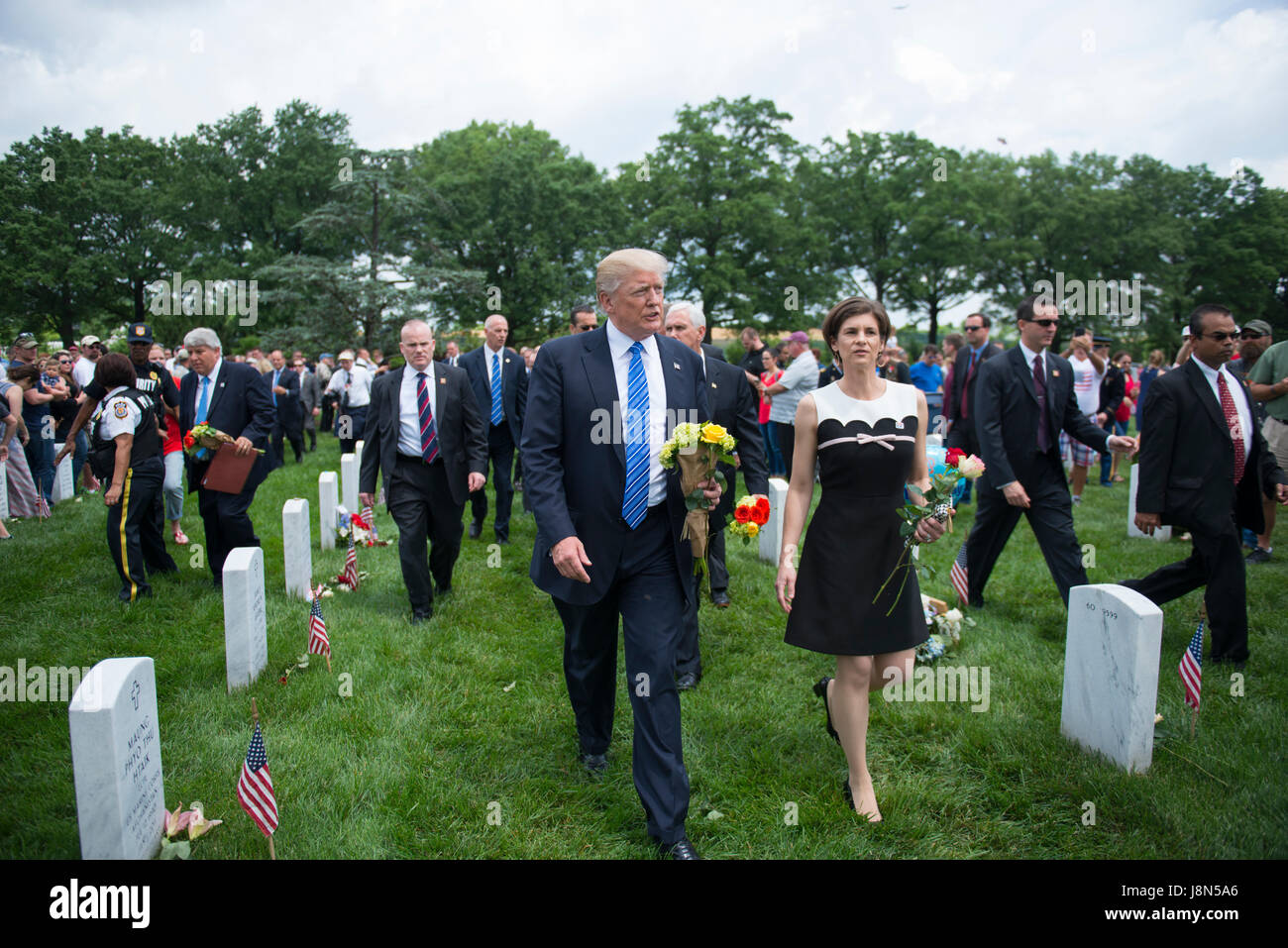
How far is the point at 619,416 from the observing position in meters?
3.60

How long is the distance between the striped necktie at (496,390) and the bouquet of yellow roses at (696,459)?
20.7 feet

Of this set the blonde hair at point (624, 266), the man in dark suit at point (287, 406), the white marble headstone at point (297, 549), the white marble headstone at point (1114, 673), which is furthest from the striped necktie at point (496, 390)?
the man in dark suit at point (287, 406)

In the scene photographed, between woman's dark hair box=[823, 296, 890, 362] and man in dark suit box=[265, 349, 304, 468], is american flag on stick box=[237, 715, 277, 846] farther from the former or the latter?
man in dark suit box=[265, 349, 304, 468]

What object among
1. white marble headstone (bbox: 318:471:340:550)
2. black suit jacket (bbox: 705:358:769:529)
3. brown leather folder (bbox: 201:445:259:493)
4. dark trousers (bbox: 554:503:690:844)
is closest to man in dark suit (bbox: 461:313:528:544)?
white marble headstone (bbox: 318:471:340:550)

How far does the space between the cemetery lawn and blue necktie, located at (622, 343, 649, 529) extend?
55.5 inches

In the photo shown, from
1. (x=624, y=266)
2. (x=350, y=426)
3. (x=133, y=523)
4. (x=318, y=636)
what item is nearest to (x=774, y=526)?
(x=318, y=636)

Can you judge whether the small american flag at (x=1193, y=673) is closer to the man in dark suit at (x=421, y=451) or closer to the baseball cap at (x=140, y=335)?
the man in dark suit at (x=421, y=451)

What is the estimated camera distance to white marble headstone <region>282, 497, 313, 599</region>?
22.5 feet

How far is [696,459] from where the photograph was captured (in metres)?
3.39

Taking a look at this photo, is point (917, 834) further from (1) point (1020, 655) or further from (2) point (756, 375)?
(2) point (756, 375)

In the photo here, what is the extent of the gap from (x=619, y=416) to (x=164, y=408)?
6.26 metres

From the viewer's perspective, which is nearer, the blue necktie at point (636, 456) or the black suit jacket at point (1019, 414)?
the blue necktie at point (636, 456)

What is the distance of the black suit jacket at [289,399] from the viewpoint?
53.8 feet

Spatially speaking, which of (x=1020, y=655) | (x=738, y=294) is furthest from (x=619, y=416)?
(x=738, y=294)
